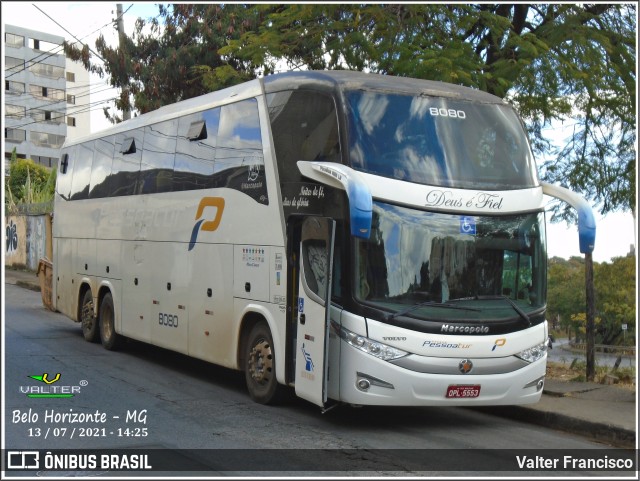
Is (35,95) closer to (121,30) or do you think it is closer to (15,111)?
(15,111)

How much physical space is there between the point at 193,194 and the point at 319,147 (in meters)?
3.49

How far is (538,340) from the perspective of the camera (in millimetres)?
10023

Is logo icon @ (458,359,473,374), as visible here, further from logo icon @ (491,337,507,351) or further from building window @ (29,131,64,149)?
building window @ (29,131,64,149)

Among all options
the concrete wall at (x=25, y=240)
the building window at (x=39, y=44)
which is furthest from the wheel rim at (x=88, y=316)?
the building window at (x=39, y=44)

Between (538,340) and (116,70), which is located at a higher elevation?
(116,70)

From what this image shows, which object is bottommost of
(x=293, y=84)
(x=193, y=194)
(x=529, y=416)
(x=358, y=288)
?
(x=529, y=416)

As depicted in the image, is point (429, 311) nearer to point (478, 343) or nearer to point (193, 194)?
point (478, 343)

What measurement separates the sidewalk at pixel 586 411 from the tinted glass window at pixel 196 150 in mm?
5133

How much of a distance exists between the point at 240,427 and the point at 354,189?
2.99 m

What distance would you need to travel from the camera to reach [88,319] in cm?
1725

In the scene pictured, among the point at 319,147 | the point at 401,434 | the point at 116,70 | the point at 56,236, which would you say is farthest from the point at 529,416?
the point at 116,70

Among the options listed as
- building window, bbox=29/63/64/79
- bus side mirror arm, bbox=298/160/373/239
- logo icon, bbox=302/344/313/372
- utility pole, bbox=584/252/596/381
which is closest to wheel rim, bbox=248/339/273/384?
logo icon, bbox=302/344/313/372

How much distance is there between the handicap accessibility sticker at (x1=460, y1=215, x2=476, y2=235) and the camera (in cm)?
962

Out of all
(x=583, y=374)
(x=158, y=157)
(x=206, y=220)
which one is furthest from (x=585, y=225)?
(x=158, y=157)
